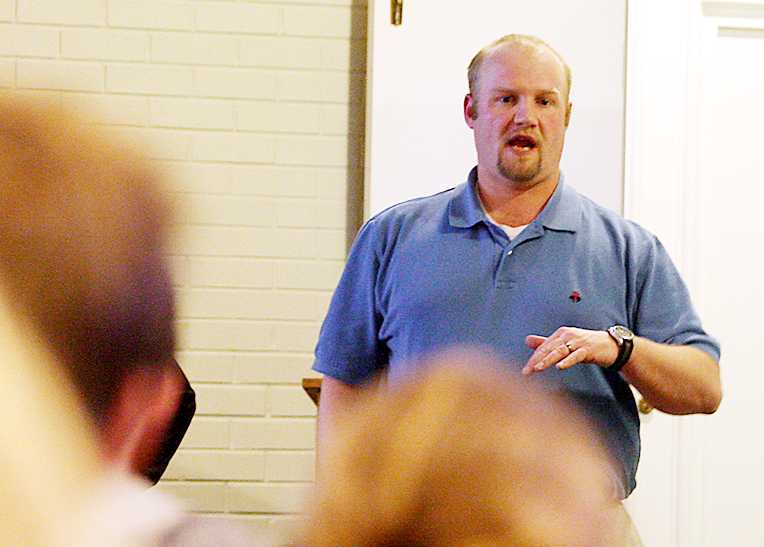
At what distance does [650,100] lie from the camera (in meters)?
→ 3.56

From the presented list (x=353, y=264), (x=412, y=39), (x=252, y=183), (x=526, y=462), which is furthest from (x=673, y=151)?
(x=526, y=462)

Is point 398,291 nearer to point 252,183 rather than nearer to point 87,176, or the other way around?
point 252,183

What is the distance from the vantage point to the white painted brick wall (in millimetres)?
3670

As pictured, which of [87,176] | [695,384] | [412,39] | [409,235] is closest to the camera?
[87,176]

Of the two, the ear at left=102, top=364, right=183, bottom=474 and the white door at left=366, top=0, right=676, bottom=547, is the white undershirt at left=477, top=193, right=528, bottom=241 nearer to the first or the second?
the white door at left=366, top=0, right=676, bottom=547

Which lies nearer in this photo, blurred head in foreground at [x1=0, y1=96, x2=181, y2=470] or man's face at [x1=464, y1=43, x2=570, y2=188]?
blurred head in foreground at [x1=0, y1=96, x2=181, y2=470]

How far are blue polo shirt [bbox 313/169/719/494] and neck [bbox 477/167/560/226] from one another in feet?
0.08

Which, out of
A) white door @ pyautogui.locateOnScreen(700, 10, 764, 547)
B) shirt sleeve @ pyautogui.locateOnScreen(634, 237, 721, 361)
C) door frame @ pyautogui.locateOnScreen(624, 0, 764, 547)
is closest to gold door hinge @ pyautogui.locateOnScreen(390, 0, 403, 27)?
door frame @ pyautogui.locateOnScreen(624, 0, 764, 547)

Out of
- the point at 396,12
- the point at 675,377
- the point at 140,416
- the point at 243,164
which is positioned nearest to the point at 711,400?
the point at 675,377

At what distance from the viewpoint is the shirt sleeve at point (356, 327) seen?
2.44 m

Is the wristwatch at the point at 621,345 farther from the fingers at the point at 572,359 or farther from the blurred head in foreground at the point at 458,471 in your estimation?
the blurred head in foreground at the point at 458,471

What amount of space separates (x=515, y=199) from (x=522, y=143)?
0.11m

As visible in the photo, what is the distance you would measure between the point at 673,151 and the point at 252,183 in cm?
121

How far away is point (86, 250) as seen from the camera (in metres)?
0.43
